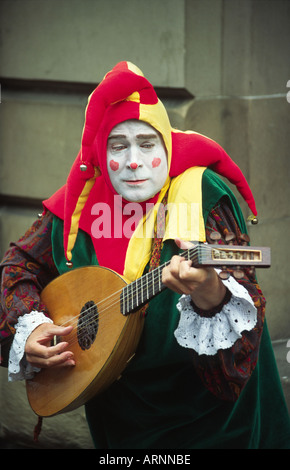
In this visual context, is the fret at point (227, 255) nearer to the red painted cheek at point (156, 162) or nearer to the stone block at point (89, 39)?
the red painted cheek at point (156, 162)

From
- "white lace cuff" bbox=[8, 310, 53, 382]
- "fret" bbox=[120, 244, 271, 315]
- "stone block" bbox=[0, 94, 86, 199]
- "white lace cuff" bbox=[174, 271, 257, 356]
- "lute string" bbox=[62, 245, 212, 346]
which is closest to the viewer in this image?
"fret" bbox=[120, 244, 271, 315]

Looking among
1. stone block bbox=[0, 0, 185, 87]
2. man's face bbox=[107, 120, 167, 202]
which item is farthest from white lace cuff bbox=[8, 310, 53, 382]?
stone block bbox=[0, 0, 185, 87]

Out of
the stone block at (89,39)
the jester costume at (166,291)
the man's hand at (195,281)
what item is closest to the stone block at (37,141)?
the stone block at (89,39)

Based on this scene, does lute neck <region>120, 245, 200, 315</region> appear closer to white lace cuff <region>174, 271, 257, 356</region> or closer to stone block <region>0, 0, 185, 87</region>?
white lace cuff <region>174, 271, 257, 356</region>

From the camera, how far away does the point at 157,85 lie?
3551 millimetres

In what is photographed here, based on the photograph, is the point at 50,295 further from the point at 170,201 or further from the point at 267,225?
the point at 267,225

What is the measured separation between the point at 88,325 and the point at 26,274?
0.41 m

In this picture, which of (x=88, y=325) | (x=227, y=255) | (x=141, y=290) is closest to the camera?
(x=227, y=255)

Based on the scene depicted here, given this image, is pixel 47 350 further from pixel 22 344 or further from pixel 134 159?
pixel 134 159

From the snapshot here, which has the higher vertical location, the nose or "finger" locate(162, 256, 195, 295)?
the nose

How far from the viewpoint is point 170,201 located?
2.50 m

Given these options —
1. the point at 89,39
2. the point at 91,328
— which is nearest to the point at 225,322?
the point at 91,328

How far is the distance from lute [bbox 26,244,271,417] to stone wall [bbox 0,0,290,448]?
4.00ft

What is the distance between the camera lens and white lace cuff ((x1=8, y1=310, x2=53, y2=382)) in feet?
8.62
